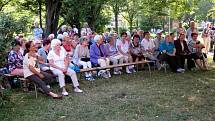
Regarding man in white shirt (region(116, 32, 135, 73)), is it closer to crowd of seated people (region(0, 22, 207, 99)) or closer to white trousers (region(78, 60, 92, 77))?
crowd of seated people (region(0, 22, 207, 99))

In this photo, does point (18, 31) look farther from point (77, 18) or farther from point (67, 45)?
point (77, 18)

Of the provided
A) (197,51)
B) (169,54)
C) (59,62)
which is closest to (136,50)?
(169,54)

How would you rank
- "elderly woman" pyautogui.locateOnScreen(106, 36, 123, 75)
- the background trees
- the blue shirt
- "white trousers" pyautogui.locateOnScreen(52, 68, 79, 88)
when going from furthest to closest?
the background trees < the blue shirt < "elderly woman" pyautogui.locateOnScreen(106, 36, 123, 75) < "white trousers" pyautogui.locateOnScreen(52, 68, 79, 88)

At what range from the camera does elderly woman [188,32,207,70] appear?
12.6 m

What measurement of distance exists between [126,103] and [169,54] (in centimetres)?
470

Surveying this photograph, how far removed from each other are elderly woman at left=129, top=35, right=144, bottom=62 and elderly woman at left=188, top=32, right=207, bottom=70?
164 centimetres

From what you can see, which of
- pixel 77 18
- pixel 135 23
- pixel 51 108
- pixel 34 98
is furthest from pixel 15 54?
pixel 135 23

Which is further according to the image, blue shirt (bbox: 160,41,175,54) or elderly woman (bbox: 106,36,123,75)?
blue shirt (bbox: 160,41,175,54)

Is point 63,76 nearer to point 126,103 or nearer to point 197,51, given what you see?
point 126,103

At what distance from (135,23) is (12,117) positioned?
38404mm

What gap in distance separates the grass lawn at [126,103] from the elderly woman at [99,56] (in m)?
0.83

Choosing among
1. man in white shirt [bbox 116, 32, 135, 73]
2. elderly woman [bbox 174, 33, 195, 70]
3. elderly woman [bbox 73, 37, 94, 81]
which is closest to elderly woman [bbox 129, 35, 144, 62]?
man in white shirt [bbox 116, 32, 135, 73]

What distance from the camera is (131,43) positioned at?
13359mm

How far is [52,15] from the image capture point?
19047mm
